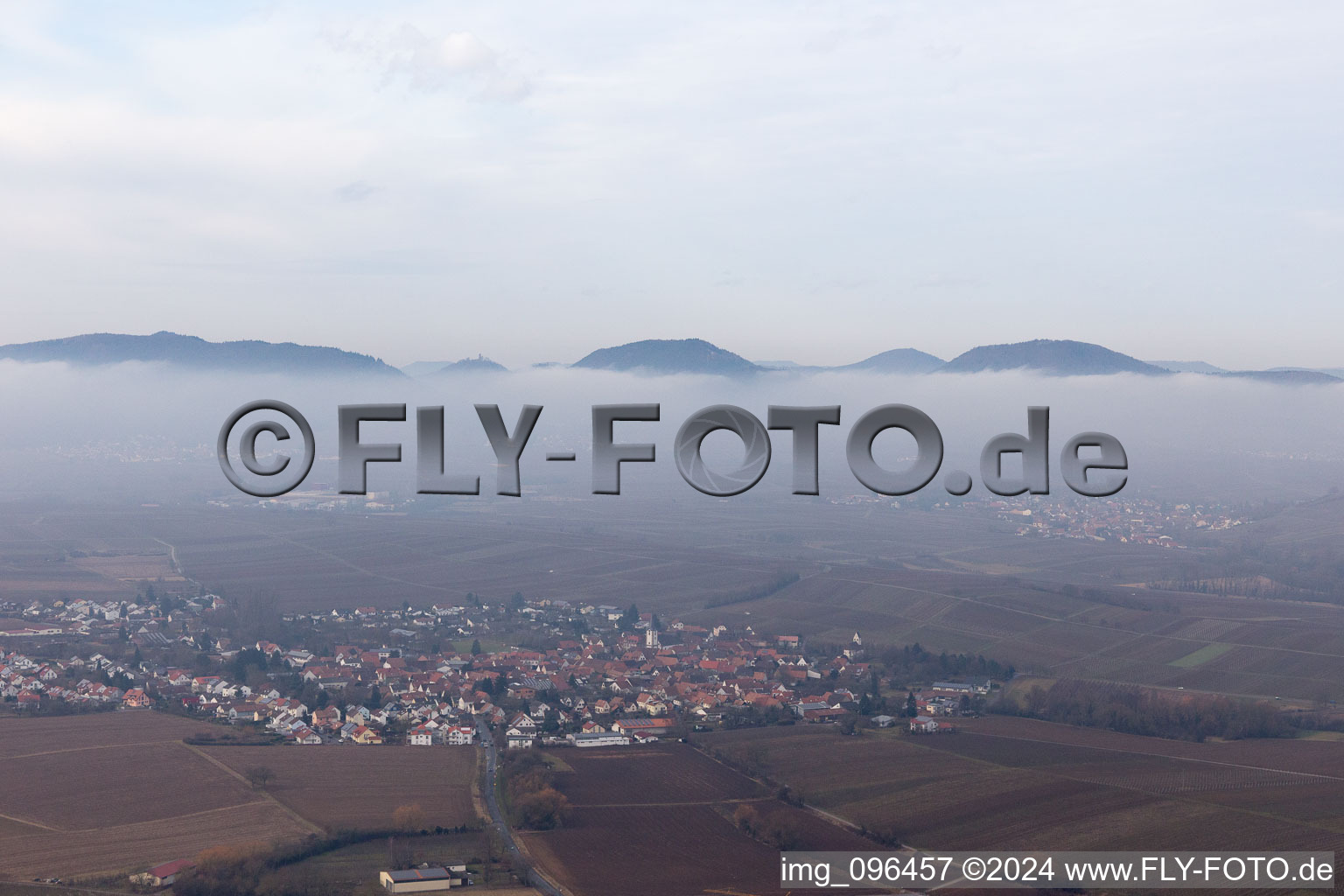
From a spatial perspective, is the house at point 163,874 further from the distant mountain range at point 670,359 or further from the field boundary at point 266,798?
the distant mountain range at point 670,359

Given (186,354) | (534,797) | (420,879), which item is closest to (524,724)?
(534,797)

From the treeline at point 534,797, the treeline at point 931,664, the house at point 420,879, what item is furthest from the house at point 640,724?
the house at point 420,879

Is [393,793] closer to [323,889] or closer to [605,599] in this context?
[323,889]

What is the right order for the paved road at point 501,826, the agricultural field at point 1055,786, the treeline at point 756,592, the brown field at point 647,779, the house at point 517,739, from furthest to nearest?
the treeline at point 756,592 → the house at point 517,739 → the brown field at point 647,779 → the agricultural field at point 1055,786 → the paved road at point 501,826

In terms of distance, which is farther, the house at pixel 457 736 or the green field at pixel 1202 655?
the green field at pixel 1202 655

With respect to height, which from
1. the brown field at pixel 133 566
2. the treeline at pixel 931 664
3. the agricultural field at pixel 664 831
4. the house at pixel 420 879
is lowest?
the treeline at pixel 931 664

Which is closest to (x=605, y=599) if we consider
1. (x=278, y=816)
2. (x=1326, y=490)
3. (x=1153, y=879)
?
(x=278, y=816)

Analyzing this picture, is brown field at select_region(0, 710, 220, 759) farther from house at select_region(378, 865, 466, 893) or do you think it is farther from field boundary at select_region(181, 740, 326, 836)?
house at select_region(378, 865, 466, 893)
